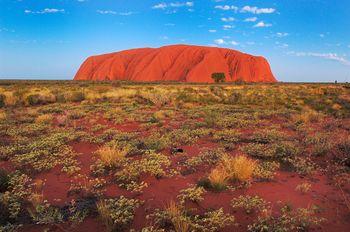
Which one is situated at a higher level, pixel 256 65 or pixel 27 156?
pixel 256 65

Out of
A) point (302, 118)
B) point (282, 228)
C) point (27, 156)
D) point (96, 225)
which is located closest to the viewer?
point (282, 228)

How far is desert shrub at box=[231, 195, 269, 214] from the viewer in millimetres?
4551

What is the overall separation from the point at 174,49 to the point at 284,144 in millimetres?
120840

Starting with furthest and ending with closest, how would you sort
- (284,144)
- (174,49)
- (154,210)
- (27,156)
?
(174,49) < (284,144) < (27,156) < (154,210)

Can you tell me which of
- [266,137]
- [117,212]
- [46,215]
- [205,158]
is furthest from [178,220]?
[266,137]

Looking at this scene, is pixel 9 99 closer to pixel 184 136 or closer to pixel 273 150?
pixel 184 136

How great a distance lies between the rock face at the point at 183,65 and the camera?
358ft

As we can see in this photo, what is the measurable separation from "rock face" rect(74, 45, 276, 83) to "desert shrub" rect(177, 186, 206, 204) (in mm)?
98401

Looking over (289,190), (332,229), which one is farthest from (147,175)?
(332,229)

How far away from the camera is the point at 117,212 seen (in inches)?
170

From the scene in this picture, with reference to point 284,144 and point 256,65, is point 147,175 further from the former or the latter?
point 256,65

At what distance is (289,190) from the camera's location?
5273mm

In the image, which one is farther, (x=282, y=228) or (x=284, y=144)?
(x=284, y=144)

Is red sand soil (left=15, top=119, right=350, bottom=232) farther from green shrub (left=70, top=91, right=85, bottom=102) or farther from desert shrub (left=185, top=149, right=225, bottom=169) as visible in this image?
green shrub (left=70, top=91, right=85, bottom=102)
